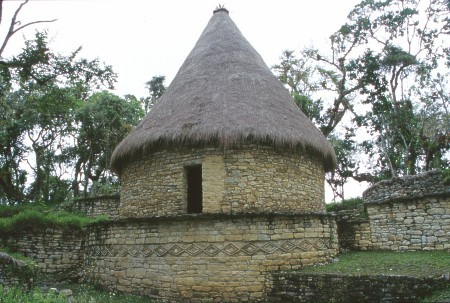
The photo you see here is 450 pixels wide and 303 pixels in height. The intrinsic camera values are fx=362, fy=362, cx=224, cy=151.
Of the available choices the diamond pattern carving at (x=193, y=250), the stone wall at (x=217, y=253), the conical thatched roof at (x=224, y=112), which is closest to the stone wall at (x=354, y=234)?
the conical thatched roof at (x=224, y=112)

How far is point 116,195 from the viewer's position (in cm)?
1714

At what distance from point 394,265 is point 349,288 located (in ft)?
4.87

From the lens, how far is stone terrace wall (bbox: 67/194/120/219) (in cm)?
1700

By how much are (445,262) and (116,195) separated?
45.1 feet

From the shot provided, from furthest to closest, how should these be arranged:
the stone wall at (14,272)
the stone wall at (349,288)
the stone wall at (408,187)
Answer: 1. the stone wall at (408,187)
2. the stone wall at (14,272)
3. the stone wall at (349,288)

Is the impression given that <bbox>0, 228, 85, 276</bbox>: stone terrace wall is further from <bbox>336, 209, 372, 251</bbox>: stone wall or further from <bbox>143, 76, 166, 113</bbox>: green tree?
<bbox>143, 76, 166, 113</bbox>: green tree

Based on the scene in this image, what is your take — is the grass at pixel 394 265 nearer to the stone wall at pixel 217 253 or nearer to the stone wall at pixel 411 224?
the stone wall at pixel 411 224

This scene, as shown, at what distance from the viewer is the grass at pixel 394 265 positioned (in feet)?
21.5

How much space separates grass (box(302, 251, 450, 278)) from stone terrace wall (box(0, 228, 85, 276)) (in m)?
7.40

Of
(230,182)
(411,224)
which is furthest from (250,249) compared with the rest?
(411,224)

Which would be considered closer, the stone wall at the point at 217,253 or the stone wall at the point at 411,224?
the stone wall at the point at 217,253

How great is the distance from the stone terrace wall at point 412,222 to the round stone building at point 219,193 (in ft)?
5.30

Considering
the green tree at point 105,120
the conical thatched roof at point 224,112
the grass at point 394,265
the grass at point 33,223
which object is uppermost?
the green tree at point 105,120

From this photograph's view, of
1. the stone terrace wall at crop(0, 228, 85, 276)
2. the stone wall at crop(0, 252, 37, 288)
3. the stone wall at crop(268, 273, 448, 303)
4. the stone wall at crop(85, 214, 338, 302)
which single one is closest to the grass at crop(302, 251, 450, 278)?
the stone wall at crop(268, 273, 448, 303)
